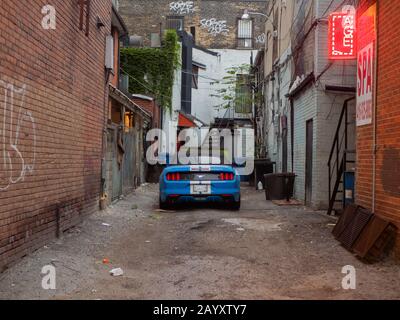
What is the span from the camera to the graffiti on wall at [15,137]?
5645mm

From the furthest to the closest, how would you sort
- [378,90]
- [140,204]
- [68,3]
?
[140,204], [68,3], [378,90]

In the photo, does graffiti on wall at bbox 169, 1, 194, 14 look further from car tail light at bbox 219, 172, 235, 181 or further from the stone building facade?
car tail light at bbox 219, 172, 235, 181

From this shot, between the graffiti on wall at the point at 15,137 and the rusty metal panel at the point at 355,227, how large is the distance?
4.37 metres

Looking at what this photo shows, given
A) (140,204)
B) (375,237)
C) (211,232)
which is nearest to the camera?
(375,237)

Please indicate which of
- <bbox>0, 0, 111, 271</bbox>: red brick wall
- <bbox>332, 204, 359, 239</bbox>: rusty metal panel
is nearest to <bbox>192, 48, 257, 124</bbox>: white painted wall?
<bbox>0, 0, 111, 271</bbox>: red brick wall

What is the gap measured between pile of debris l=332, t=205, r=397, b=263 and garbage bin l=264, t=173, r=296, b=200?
6.42 m

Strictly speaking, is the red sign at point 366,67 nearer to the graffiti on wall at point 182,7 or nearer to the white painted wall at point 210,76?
the white painted wall at point 210,76

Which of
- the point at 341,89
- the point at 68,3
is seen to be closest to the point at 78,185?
the point at 68,3

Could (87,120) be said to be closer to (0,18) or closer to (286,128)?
(0,18)

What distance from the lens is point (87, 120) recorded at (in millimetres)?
9734

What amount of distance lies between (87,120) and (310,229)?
4.51 metres

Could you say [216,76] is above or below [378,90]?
above

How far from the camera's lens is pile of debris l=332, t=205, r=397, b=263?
6.50 m

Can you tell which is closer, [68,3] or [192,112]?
[68,3]
